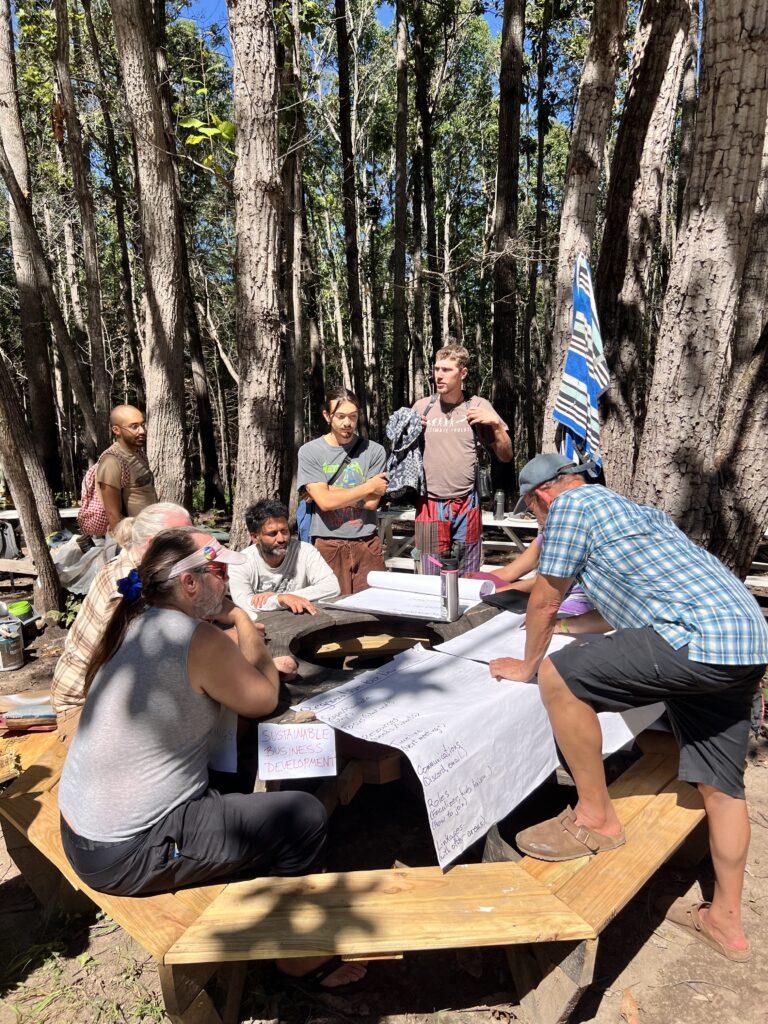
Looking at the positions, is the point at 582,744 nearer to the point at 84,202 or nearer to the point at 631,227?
the point at 631,227

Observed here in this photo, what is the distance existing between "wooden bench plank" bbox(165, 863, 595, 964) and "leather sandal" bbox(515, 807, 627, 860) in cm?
12

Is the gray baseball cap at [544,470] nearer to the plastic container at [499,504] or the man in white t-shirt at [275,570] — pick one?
the man in white t-shirt at [275,570]

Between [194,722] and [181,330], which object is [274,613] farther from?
[181,330]

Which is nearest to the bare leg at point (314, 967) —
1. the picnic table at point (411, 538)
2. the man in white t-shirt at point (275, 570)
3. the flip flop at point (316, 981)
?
the flip flop at point (316, 981)

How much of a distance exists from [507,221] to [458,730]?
995 cm

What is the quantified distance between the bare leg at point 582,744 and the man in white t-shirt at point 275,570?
154 cm

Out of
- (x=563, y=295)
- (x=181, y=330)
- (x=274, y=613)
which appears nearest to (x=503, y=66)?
(x=563, y=295)

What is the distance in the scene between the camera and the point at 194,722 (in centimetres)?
206

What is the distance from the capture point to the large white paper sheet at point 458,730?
6.81 ft

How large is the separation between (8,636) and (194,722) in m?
4.18

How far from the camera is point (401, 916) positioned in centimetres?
192

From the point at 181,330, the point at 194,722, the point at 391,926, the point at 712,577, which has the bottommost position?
the point at 391,926

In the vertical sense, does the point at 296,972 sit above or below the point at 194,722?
below

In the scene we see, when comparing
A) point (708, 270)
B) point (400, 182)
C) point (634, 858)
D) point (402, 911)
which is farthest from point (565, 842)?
point (400, 182)
